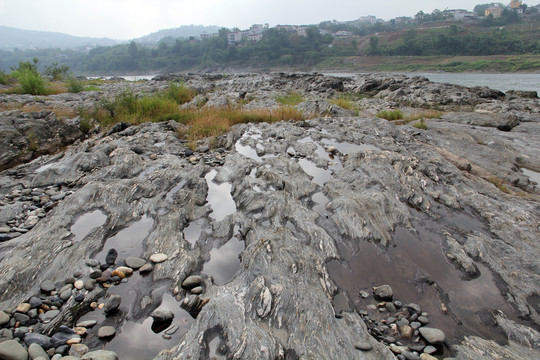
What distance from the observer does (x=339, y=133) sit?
32.6ft

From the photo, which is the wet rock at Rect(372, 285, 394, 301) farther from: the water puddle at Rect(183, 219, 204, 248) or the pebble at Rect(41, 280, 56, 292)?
the pebble at Rect(41, 280, 56, 292)

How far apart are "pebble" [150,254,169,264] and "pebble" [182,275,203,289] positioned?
53 centimetres

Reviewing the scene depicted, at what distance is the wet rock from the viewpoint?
11.0 ft

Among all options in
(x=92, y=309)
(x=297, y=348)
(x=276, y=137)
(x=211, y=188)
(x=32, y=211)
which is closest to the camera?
(x=297, y=348)

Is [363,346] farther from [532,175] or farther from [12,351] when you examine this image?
[532,175]

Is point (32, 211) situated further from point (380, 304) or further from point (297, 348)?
point (380, 304)

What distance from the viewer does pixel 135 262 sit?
3.70m

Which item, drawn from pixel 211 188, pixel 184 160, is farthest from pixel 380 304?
pixel 184 160

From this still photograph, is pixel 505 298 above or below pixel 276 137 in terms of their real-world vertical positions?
below

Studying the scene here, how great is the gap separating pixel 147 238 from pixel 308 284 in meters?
2.58

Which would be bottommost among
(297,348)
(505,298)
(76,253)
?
(505,298)

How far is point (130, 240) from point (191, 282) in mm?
1502

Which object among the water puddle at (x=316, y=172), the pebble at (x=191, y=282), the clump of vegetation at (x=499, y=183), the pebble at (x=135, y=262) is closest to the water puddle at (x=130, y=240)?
the pebble at (x=135, y=262)

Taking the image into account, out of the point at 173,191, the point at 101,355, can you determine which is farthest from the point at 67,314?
the point at 173,191
